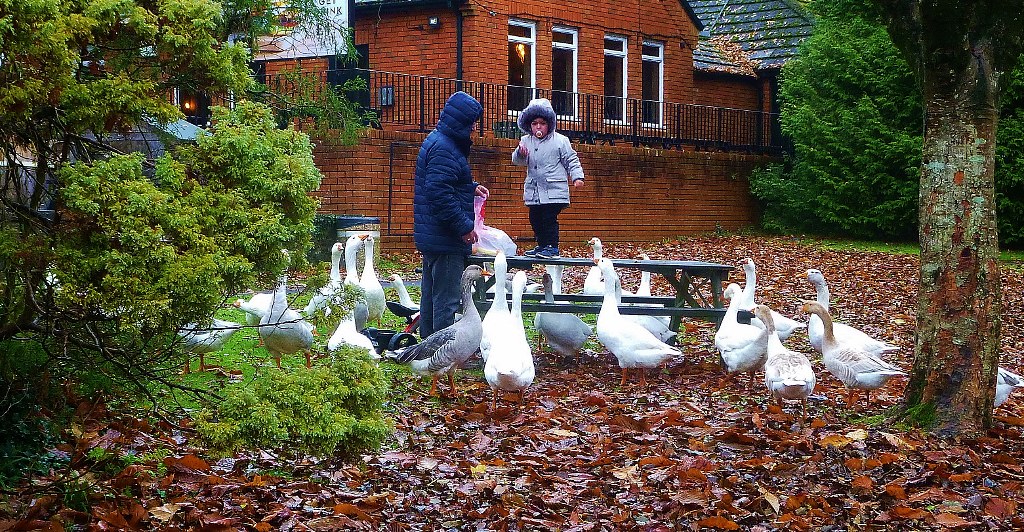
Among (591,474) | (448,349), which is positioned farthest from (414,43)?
(591,474)

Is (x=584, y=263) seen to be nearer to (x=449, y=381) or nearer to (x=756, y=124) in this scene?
(x=449, y=381)

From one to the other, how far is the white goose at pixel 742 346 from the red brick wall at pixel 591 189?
10662 millimetres

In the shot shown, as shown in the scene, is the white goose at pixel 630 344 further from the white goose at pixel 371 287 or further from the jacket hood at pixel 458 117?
the white goose at pixel 371 287

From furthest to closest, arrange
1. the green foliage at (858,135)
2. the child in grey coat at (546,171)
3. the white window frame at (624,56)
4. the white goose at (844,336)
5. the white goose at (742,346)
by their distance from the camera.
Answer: the white window frame at (624,56) → the green foliage at (858,135) → the child in grey coat at (546,171) → the white goose at (742,346) → the white goose at (844,336)

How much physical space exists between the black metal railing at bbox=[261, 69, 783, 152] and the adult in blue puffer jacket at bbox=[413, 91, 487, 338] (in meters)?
8.15

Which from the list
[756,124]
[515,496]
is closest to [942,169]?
[515,496]

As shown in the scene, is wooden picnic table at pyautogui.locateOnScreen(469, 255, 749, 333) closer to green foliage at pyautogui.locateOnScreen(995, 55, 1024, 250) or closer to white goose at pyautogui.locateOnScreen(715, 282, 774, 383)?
white goose at pyautogui.locateOnScreen(715, 282, 774, 383)

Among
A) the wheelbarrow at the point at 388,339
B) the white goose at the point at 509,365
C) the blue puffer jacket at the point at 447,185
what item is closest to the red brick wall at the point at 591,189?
the wheelbarrow at the point at 388,339

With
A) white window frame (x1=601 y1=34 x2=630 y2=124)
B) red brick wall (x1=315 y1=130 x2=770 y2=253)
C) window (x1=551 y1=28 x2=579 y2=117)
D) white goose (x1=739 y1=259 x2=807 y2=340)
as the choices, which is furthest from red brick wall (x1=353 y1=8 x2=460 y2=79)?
white goose (x1=739 y1=259 x2=807 y2=340)

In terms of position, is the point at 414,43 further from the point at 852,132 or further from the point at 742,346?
the point at 742,346

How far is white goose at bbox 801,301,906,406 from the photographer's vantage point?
769cm

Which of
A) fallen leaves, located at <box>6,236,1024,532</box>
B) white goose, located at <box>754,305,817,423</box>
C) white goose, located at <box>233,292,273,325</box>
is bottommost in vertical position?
fallen leaves, located at <box>6,236,1024,532</box>

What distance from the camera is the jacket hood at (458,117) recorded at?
8.91 meters

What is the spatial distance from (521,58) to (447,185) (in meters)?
14.9
